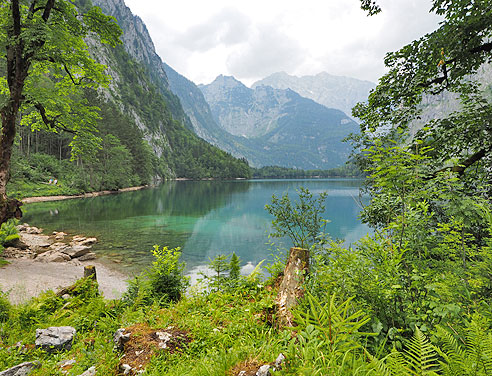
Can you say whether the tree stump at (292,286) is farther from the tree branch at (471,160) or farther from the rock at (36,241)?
the rock at (36,241)

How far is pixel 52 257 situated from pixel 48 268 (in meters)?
2.43

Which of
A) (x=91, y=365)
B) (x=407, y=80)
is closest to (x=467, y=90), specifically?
(x=407, y=80)

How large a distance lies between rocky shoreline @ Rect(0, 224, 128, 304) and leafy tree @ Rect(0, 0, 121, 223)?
12.1 ft

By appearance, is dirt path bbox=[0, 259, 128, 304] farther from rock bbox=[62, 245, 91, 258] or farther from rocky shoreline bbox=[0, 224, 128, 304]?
rock bbox=[62, 245, 91, 258]

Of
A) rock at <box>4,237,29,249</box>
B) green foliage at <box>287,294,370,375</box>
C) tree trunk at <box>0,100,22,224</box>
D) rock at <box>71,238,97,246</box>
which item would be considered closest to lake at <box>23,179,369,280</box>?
rock at <box>71,238,97,246</box>

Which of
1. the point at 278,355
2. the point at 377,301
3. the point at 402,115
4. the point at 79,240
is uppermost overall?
the point at 402,115

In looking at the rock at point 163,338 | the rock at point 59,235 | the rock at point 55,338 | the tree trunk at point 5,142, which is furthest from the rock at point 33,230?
the rock at point 163,338

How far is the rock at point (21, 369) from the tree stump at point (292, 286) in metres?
4.08

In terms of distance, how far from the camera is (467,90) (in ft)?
18.7

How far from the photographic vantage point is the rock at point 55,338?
4512 mm

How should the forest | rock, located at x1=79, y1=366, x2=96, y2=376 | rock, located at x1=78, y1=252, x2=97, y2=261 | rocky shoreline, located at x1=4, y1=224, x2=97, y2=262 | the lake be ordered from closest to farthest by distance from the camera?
the forest, rock, located at x1=79, y1=366, x2=96, y2=376, rocky shoreline, located at x1=4, y1=224, x2=97, y2=262, rock, located at x1=78, y1=252, x2=97, y2=261, the lake

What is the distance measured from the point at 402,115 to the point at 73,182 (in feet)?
195

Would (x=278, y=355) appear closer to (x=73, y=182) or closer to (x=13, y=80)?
(x=13, y=80)

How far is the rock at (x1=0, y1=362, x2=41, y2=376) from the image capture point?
144 inches
